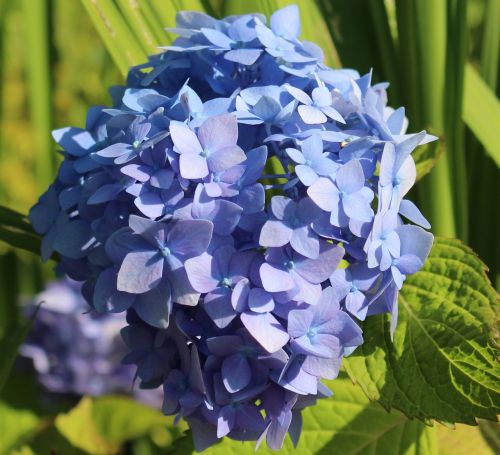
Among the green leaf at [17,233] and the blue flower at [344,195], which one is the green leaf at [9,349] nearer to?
the green leaf at [17,233]

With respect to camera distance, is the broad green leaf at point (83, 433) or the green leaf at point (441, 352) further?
the broad green leaf at point (83, 433)

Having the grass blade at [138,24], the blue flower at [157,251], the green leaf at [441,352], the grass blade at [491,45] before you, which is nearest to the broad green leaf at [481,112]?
the grass blade at [491,45]

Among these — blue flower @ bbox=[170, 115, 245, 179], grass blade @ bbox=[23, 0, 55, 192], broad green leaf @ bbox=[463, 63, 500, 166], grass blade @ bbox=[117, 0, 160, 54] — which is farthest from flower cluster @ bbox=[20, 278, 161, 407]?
blue flower @ bbox=[170, 115, 245, 179]

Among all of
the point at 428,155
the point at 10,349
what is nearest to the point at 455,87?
the point at 428,155

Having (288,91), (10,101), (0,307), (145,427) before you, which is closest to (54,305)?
(145,427)

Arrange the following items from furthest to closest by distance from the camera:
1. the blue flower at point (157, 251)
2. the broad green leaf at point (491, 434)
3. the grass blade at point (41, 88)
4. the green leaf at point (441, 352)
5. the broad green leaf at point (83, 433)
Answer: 1. the grass blade at point (41, 88)
2. the broad green leaf at point (83, 433)
3. the broad green leaf at point (491, 434)
4. the green leaf at point (441, 352)
5. the blue flower at point (157, 251)

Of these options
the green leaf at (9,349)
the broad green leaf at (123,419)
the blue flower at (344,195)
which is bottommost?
the broad green leaf at (123,419)

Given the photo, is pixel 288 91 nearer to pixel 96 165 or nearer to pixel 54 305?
pixel 96 165

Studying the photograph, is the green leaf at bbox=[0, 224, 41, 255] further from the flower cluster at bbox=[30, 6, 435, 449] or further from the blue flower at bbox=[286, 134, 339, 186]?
the blue flower at bbox=[286, 134, 339, 186]
